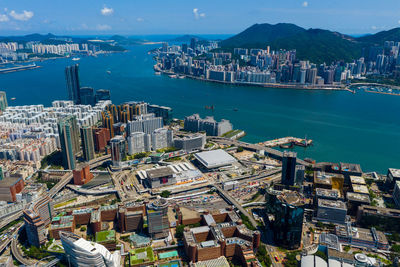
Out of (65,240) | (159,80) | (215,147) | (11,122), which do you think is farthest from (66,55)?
(65,240)

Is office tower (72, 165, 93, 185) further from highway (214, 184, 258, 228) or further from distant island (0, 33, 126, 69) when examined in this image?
distant island (0, 33, 126, 69)

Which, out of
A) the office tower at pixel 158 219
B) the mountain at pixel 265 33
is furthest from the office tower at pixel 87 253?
the mountain at pixel 265 33

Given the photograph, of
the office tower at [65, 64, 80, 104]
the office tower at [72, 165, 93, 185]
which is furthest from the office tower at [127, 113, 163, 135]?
the office tower at [65, 64, 80, 104]

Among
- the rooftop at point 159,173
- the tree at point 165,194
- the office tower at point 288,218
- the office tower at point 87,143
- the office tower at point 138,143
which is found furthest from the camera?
the office tower at point 138,143

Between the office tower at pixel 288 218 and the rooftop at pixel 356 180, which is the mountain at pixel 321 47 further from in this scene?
the office tower at pixel 288 218

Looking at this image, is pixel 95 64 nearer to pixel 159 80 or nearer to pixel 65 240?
pixel 159 80

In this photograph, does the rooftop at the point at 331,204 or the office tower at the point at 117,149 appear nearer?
the rooftop at the point at 331,204

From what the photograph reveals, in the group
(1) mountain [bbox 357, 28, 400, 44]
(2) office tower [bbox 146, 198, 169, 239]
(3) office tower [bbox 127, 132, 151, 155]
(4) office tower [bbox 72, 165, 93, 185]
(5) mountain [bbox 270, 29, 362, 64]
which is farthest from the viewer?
(1) mountain [bbox 357, 28, 400, 44]
